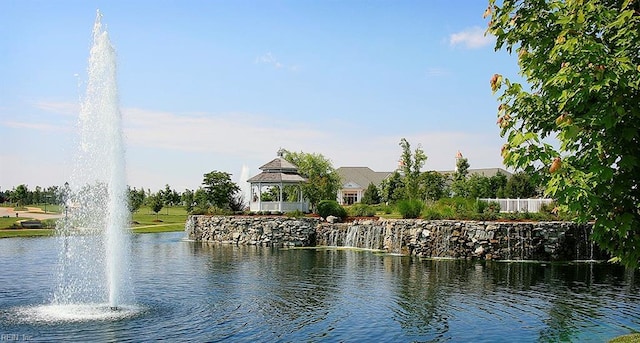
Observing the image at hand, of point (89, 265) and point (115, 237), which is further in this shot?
point (89, 265)

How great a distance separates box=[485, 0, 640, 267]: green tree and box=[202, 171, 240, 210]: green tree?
41668mm

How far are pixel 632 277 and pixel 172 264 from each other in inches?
695

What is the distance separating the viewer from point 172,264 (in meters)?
24.9

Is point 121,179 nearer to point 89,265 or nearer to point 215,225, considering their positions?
point 89,265

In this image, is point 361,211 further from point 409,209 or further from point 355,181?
point 355,181

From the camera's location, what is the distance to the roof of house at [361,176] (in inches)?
3797

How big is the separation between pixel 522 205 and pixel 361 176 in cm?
6423

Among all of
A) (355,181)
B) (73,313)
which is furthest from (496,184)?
(73,313)

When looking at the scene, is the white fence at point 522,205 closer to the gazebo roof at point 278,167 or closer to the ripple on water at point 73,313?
the gazebo roof at point 278,167

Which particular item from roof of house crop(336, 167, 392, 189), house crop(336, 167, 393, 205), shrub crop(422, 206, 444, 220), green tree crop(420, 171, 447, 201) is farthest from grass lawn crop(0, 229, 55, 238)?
roof of house crop(336, 167, 392, 189)

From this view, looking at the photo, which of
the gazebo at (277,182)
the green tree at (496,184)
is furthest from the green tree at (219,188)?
the green tree at (496,184)

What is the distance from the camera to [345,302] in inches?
621

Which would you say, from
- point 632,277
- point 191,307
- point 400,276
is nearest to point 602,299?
point 632,277

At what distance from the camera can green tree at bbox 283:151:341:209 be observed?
52.8m
